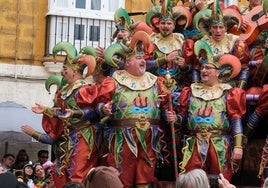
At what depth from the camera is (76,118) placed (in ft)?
30.0

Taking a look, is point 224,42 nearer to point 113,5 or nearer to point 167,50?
point 167,50

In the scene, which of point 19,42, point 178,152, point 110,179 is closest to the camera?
point 110,179

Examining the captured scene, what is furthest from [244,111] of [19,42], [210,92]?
[19,42]

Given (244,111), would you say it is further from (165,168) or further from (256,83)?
(165,168)

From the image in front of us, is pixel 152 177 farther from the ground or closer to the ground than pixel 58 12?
closer to the ground

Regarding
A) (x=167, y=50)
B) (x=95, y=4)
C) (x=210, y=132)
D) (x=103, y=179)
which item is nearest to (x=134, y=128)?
(x=210, y=132)

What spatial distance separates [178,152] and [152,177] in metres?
0.58

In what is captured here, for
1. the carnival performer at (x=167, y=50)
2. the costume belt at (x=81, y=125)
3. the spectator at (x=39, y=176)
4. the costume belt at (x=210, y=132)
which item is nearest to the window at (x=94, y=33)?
the spectator at (x=39, y=176)

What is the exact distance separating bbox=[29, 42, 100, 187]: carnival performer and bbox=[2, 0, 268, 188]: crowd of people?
12 mm

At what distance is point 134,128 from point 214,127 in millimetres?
844

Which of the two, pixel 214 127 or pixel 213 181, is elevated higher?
pixel 214 127

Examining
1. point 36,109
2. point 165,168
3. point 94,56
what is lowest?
point 165,168

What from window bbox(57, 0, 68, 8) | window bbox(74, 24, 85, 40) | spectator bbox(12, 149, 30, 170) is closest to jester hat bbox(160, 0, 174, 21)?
spectator bbox(12, 149, 30, 170)

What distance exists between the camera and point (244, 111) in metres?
8.58
